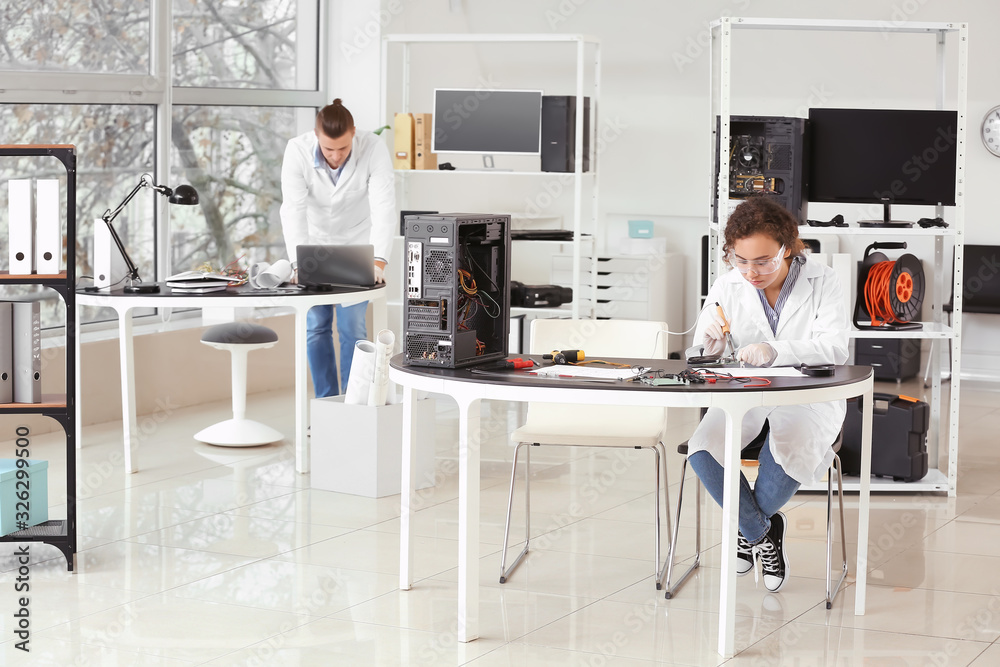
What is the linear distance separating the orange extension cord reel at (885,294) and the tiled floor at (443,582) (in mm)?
688

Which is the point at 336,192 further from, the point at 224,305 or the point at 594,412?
the point at 594,412

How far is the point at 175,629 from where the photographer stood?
A: 3.14 metres

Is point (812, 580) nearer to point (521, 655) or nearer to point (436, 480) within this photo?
point (521, 655)

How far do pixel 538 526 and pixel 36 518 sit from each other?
1650 mm

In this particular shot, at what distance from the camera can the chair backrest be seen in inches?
150

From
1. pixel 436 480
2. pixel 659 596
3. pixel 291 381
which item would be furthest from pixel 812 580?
pixel 291 381

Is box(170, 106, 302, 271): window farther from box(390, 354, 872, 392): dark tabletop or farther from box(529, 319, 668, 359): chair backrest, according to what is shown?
box(390, 354, 872, 392): dark tabletop

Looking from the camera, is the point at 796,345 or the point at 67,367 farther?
the point at 67,367

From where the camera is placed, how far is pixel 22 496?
365 cm

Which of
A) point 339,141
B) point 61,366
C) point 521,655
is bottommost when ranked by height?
point 521,655

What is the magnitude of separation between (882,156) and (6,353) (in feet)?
10.6

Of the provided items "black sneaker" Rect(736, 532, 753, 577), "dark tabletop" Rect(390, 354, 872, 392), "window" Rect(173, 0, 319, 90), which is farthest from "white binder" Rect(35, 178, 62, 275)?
"window" Rect(173, 0, 319, 90)

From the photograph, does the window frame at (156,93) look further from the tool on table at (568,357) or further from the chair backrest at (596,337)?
the tool on table at (568,357)

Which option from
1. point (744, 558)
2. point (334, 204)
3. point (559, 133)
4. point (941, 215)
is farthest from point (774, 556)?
point (559, 133)
